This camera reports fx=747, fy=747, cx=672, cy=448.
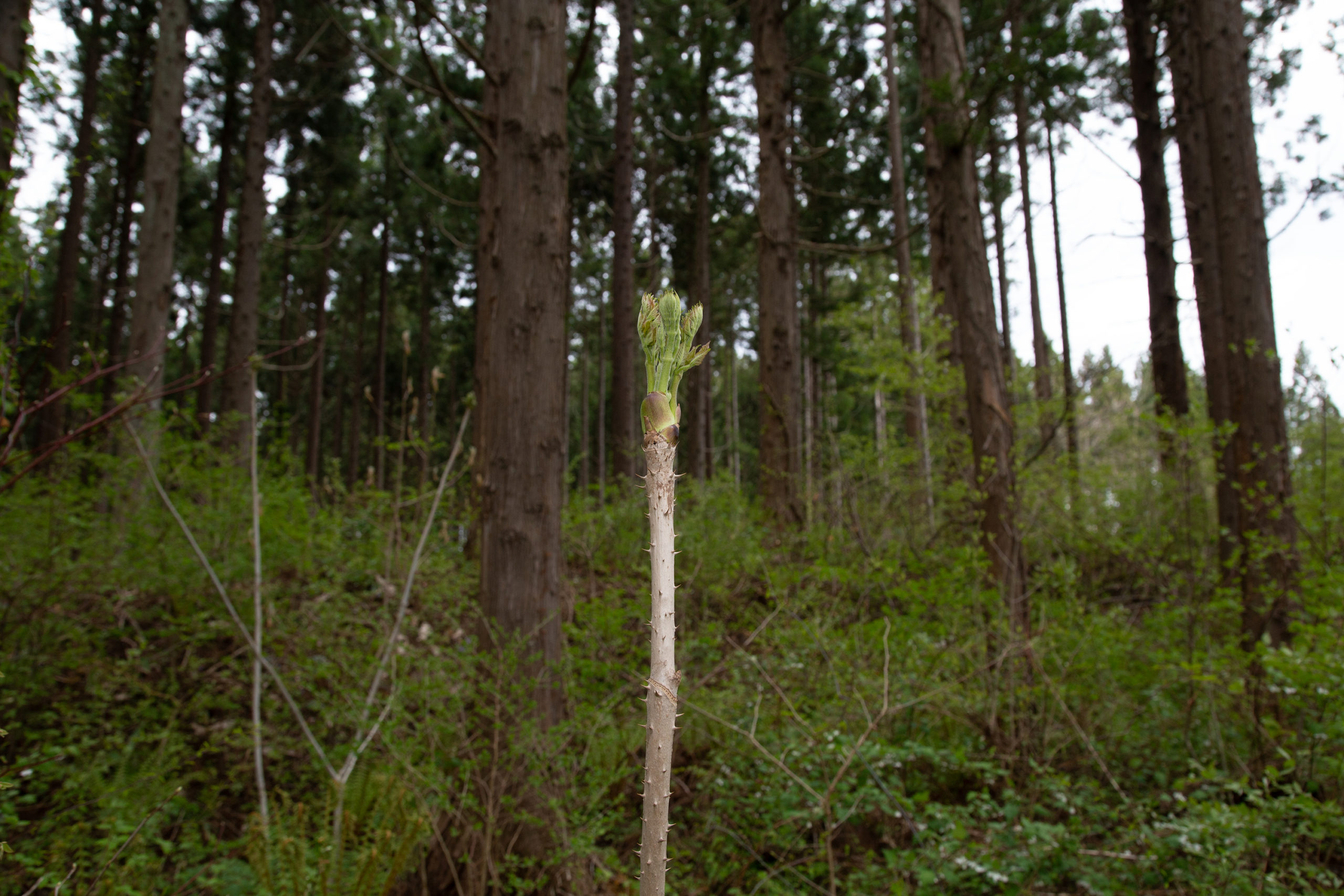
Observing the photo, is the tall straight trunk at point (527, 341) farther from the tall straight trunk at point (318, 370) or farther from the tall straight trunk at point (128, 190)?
the tall straight trunk at point (318, 370)

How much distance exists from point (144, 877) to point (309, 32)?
1480cm

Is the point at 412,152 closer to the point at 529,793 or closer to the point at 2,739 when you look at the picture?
the point at 2,739

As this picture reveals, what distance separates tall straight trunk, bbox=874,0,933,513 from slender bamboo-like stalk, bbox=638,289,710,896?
5716mm

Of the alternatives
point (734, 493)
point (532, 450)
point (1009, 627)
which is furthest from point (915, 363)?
point (532, 450)

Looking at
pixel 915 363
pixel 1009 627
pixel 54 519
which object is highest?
pixel 915 363

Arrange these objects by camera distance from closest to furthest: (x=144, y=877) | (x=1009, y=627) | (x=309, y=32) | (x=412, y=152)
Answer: (x=144, y=877) < (x=1009, y=627) < (x=309, y=32) < (x=412, y=152)

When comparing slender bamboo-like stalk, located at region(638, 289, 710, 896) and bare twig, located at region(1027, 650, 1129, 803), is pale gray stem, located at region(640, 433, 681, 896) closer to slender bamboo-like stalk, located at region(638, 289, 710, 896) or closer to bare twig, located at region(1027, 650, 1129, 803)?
slender bamboo-like stalk, located at region(638, 289, 710, 896)

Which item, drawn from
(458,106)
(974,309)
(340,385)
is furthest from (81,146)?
(974,309)

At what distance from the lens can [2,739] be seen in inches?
124

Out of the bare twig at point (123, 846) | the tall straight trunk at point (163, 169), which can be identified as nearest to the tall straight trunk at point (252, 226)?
the tall straight trunk at point (163, 169)

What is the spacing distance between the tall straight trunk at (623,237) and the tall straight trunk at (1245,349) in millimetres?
7933

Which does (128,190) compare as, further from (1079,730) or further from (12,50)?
(1079,730)

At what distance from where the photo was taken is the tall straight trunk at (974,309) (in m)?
4.43

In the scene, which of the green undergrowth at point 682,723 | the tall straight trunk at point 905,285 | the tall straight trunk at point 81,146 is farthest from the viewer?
the tall straight trunk at point 81,146
